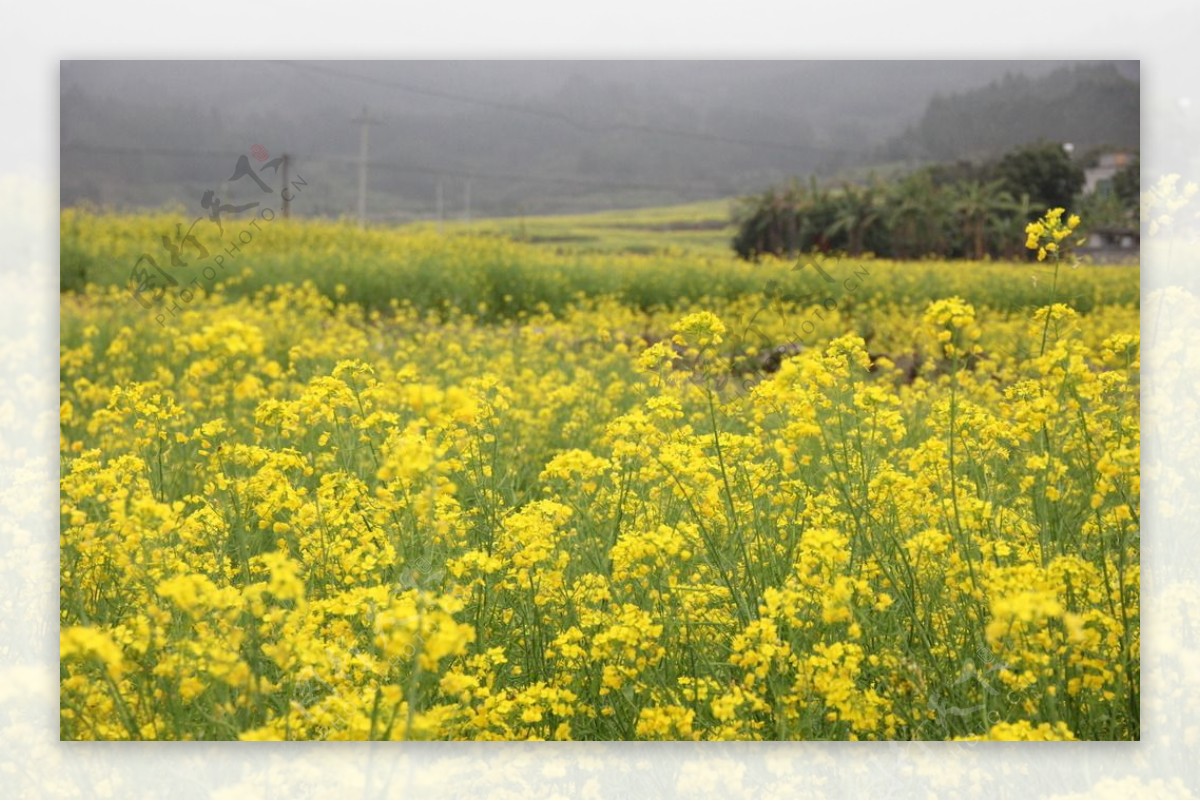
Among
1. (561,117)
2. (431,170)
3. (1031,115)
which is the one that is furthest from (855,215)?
(431,170)

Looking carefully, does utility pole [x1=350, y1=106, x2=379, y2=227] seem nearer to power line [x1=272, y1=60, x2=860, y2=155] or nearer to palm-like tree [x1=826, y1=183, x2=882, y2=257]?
power line [x1=272, y1=60, x2=860, y2=155]

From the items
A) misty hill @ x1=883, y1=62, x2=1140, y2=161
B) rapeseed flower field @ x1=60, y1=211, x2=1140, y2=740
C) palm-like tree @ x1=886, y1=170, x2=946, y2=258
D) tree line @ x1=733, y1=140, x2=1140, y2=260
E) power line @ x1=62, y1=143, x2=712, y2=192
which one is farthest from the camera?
palm-like tree @ x1=886, y1=170, x2=946, y2=258

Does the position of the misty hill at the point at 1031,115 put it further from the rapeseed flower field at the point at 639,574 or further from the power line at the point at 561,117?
the rapeseed flower field at the point at 639,574

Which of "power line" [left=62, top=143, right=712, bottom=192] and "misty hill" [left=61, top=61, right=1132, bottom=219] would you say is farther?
"power line" [left=62, top=143, right=712, bottom=192]

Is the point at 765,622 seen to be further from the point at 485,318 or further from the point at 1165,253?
the point at 485,318

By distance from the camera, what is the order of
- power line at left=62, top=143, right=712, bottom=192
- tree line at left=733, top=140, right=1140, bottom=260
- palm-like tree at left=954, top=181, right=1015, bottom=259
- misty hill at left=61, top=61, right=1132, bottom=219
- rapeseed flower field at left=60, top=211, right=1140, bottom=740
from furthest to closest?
1. palm-like tree at left=954, top=181, right=1015, bottom=259
2. tree line at left=733, top=140, right=1140, bottom=260
3. power line at left=62, top=143, right=712, bottom=192
4. misty hill at left=61, top=61, right=1132, bottom=219
5. rapeseed flower field at left=60, top=211, right=1140, bottom=740

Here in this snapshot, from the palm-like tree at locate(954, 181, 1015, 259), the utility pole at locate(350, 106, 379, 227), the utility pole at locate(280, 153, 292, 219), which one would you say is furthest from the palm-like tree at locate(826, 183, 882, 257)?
the utility pole at locate(280, 153, 292, 219)

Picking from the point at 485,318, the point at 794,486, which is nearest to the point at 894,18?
the point at 794,486

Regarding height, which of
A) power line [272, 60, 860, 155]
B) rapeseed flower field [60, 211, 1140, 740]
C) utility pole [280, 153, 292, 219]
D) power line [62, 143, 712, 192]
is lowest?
rapeseed flower field [60, 211, 1140, 740]

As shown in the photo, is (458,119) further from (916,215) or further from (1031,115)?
(916,215)
